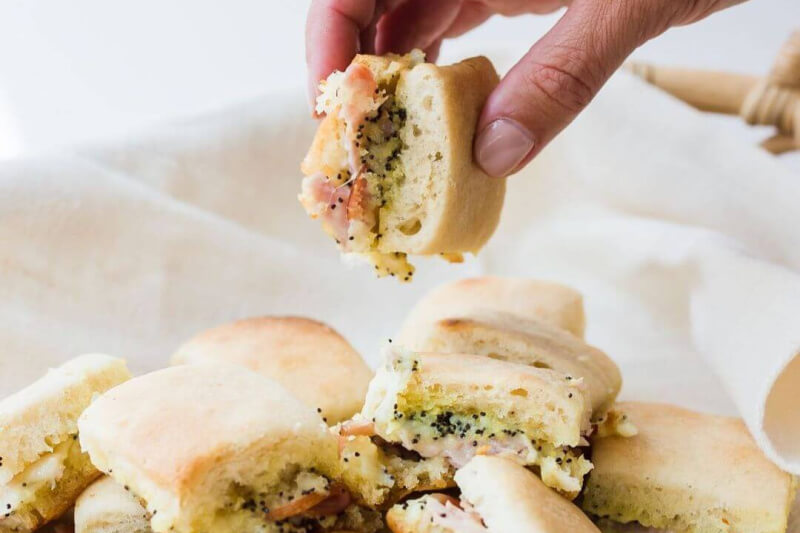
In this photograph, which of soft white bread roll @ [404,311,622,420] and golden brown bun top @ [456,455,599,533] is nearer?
golden brown bun top @ [456,455,599,533]

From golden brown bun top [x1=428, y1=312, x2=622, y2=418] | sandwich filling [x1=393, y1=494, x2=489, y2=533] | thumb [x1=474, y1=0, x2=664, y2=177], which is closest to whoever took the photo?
sandwich filling [x1=393, y1=494, x2=489, y2=533]

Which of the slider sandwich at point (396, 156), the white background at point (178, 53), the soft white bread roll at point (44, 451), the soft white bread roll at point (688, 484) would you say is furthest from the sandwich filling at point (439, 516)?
the white background at point (178, 53)

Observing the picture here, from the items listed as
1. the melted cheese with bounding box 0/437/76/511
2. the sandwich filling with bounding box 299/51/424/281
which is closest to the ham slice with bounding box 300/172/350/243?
the sandwich filling with bounding box 299/51/424/281

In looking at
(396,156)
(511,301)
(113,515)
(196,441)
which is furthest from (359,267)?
(196,441)

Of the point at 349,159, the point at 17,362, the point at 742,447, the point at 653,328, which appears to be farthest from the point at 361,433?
the point at 653,328

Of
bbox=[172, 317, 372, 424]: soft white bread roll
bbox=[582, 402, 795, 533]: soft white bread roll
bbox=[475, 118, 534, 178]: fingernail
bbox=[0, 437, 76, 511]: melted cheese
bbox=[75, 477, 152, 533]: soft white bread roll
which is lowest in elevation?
bbox=[582, 402, 795, 533]: soft white bread roll

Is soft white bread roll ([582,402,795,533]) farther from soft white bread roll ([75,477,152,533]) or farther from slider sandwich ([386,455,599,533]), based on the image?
soft white bread roll ([75,477,152,533])

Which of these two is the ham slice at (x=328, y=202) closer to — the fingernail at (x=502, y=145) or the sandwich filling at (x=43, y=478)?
the fingernail at (x=502, y=145)
